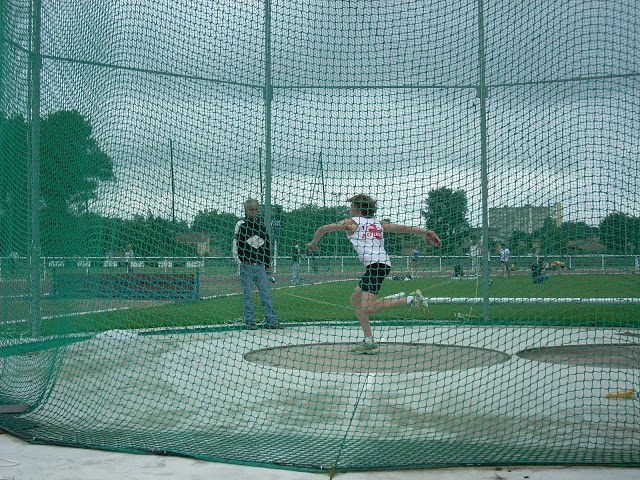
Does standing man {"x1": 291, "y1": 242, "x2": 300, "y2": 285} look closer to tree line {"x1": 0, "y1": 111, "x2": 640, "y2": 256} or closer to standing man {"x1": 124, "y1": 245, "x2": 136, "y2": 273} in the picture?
tree line {"x1": 0, "y1": 111, "x2": 640, "y2": 256}

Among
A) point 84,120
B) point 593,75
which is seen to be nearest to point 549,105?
point 593,75

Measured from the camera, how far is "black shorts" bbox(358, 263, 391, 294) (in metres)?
5.10

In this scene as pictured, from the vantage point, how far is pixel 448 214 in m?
4.66

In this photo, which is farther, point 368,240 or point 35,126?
point 368,240

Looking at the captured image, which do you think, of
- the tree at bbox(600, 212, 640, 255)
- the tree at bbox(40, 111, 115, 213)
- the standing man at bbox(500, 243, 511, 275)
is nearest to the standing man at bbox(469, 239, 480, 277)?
the standing man at bbox(500, 243, 511, 275)

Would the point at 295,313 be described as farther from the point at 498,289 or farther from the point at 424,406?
the point at 424,406

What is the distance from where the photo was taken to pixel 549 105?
377 cm

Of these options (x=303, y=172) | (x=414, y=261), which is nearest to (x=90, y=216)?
(x=303, y=172)

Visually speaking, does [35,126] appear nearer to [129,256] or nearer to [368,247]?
[129,256]

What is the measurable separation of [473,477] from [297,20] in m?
3.23

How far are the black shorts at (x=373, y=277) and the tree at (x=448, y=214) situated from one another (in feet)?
1.99

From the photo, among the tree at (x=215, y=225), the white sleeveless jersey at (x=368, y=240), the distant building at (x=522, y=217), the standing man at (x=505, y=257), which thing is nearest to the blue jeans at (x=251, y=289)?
the tree at (x=215, y=225)

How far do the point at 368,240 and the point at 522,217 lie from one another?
1.38 meters

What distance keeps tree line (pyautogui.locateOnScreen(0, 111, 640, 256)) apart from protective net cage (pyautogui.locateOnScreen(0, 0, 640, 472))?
0.07 feet
